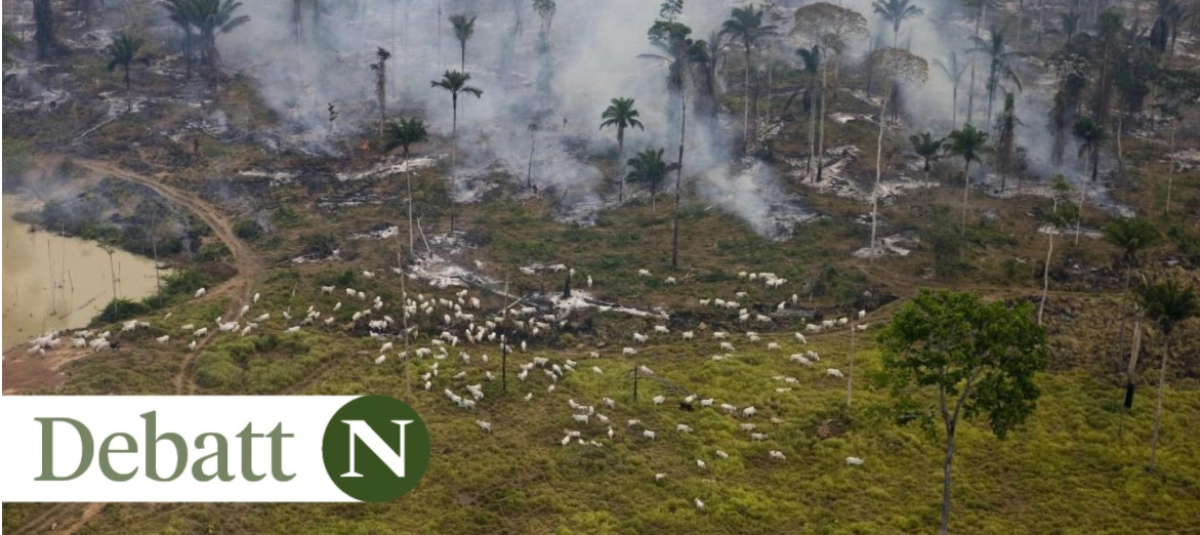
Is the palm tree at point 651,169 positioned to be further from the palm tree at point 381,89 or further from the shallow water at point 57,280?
the shallow water at point 57,280

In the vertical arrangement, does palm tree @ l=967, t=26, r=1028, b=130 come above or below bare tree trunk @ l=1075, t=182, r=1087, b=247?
above

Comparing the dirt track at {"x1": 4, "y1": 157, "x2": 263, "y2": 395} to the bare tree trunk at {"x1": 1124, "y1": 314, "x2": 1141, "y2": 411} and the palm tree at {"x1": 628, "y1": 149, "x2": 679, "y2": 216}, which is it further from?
the bare tree trunk at {"x1": 1124, "y1": 314, "x2": 1141, "y2": 411}

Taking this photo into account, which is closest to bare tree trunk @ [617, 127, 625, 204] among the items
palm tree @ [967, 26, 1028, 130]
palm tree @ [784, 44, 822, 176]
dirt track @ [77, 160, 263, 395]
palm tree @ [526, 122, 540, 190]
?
palm tree @ [526, 122, 540, 190]

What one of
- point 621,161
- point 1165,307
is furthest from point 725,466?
point 621,161

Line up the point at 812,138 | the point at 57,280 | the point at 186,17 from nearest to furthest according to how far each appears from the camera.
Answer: the point at 57,280 < the point at 812,138 < the point at 186,17

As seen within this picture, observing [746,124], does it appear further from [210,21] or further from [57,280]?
[57,280]

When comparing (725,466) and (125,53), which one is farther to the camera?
(125,53)

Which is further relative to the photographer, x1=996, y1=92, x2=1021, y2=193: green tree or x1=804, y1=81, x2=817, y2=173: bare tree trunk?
x1=804, y1=81, x2=817, y2=173: bare tree trunk
